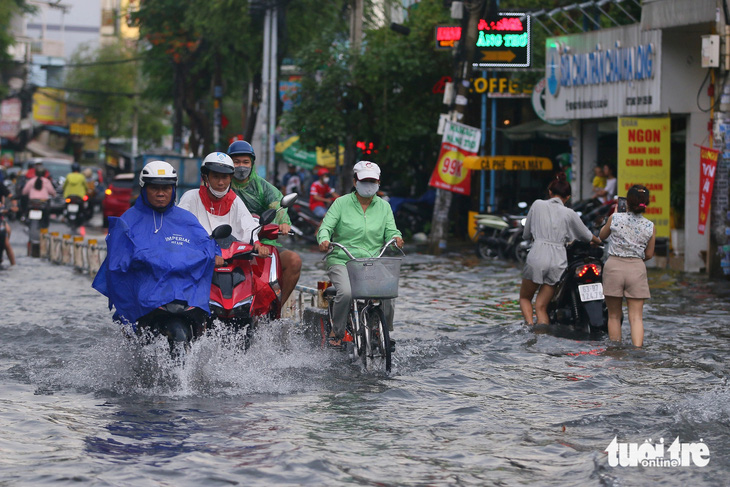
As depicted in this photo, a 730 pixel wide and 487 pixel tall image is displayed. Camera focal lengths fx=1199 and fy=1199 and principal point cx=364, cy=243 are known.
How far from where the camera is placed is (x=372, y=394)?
8.30m

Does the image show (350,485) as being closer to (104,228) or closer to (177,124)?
(104,228)

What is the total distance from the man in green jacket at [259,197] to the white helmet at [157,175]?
57.8 inches

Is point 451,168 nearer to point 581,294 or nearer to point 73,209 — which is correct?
point 73,209

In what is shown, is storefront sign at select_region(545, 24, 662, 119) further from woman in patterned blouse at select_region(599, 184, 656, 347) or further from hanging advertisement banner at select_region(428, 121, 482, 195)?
woman in patterned blouse at select_region(599, 184, 656, 347)

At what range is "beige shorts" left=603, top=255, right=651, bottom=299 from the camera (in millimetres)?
10555

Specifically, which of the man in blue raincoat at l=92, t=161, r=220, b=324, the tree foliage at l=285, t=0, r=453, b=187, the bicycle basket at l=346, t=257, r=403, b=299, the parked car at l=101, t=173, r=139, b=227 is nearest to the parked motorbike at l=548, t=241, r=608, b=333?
the bicycle basket at l=346, t=257, r=403, b=299

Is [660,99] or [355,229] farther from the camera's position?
[660,99]

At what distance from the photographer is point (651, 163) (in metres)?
19.9

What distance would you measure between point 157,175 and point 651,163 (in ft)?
43.8

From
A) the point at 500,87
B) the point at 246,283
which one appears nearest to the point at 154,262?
the point at 246,283

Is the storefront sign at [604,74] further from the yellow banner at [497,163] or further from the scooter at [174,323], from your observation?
the scooter at [174,323]

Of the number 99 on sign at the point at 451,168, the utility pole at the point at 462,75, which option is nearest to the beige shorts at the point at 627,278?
the utility pole at the point at 462,75

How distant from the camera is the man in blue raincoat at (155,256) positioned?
25.9 feet

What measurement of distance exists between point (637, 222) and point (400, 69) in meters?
18.9
